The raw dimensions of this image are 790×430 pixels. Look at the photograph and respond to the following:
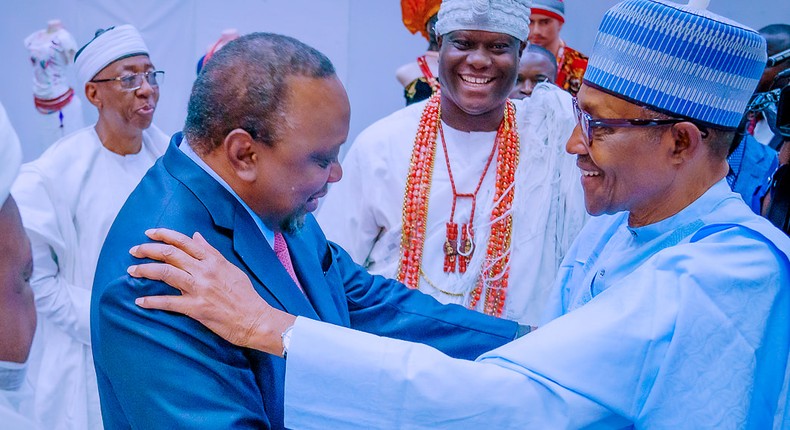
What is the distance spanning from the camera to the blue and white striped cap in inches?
75.0

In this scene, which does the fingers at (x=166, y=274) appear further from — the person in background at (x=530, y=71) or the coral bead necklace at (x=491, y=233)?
the person in background at (x=530, y=71)

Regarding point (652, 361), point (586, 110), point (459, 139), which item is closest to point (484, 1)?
point (459, 139)

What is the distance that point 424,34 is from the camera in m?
4.62

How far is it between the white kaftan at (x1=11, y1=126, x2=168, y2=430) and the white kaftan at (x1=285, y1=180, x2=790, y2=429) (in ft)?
7.65

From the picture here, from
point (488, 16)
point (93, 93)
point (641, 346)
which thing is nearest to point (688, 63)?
point (641, 346)

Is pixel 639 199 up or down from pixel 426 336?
up

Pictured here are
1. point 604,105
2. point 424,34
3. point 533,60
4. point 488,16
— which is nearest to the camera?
point 604,105

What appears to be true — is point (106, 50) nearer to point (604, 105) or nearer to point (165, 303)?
point (165, 303)

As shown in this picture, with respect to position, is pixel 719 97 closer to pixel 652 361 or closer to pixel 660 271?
pixel 660 271

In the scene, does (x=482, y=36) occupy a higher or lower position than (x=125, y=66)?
higher

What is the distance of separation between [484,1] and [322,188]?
1.49 m

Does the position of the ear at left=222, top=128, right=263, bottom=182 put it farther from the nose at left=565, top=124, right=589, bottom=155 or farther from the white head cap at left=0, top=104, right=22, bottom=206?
the nose at left=565, top=124, right=589, bottom=155

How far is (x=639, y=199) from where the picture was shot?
6.67 ft

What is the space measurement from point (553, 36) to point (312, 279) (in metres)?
3.90
